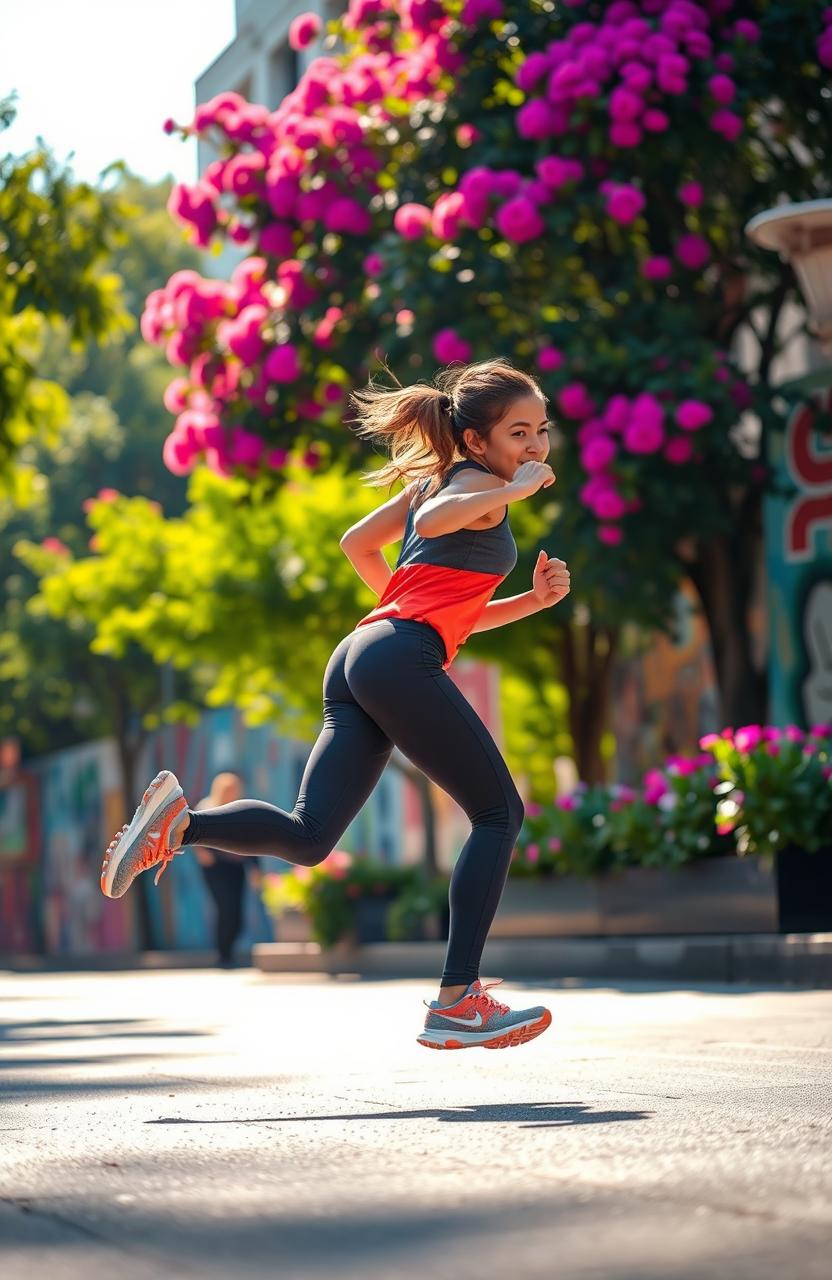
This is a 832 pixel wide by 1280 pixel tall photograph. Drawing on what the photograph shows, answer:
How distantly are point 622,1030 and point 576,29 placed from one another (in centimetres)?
804

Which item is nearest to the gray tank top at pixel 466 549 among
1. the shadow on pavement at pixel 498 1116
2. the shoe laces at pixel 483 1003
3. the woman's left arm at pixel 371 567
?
the woman's left arm at pixel 371 567

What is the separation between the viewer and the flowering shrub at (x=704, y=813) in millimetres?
10875

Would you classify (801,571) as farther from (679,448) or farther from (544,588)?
(544,588)

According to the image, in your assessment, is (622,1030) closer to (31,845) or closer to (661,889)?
(661,889)

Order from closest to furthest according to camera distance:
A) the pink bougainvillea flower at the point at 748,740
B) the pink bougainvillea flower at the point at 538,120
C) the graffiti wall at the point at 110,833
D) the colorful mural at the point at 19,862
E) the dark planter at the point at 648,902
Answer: the dark planter at the point at 648,902 → the pink bougainvillea flower at the point at 748,740 → the pink bougainvillea flower at the point at 538,120 → the graffiti wall at the point at 110,833 → the colorful mural at the point at 19,862

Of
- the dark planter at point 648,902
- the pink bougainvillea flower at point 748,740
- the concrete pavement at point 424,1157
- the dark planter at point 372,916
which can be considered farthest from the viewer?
the dark planter at point 372,916

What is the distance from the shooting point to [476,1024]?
5164mm

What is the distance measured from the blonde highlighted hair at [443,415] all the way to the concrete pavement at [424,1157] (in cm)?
157

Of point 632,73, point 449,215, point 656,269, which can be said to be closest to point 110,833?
point 449,215

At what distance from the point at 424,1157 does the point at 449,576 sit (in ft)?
6.43

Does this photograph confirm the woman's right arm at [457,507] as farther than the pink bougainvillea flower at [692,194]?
No

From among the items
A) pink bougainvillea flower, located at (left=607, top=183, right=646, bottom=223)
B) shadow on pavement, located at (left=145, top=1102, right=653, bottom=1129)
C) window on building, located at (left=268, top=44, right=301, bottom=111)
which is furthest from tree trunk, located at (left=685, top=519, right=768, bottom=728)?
window on building, located at (left=268, top=44, right=301, bottom=111)

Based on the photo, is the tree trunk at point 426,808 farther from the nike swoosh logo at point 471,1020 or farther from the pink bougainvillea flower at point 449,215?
the nike swoosh logo at point 471,1020

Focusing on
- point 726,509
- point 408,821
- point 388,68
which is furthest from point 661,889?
point 408,821
